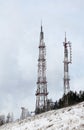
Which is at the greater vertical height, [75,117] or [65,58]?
[65,58]

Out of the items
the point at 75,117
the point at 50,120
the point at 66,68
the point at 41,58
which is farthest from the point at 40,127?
the point at 41,58

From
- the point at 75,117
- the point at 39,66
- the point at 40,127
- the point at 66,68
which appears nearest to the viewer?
the point at 75,117

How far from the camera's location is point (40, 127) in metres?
30.7

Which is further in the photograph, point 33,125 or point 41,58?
point 41,58

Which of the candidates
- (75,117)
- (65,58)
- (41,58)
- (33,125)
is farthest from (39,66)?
(75,117)

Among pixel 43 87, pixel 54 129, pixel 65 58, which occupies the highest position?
pixel 65 58

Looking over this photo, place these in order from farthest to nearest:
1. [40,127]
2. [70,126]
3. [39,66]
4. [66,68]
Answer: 1. [39,66]
2. [66,68]
3. [40,127]
4. [70,126]

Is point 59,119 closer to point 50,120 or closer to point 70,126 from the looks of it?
point 50,120

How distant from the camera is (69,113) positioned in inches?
1217

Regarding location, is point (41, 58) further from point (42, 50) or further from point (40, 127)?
point (40, 127)

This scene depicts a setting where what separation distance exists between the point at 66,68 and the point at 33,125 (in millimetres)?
27518

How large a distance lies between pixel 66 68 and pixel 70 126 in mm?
33201

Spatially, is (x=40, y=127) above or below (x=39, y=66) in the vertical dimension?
below

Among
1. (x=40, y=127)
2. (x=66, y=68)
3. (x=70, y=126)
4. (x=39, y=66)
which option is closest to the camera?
(x=70, y=126)
